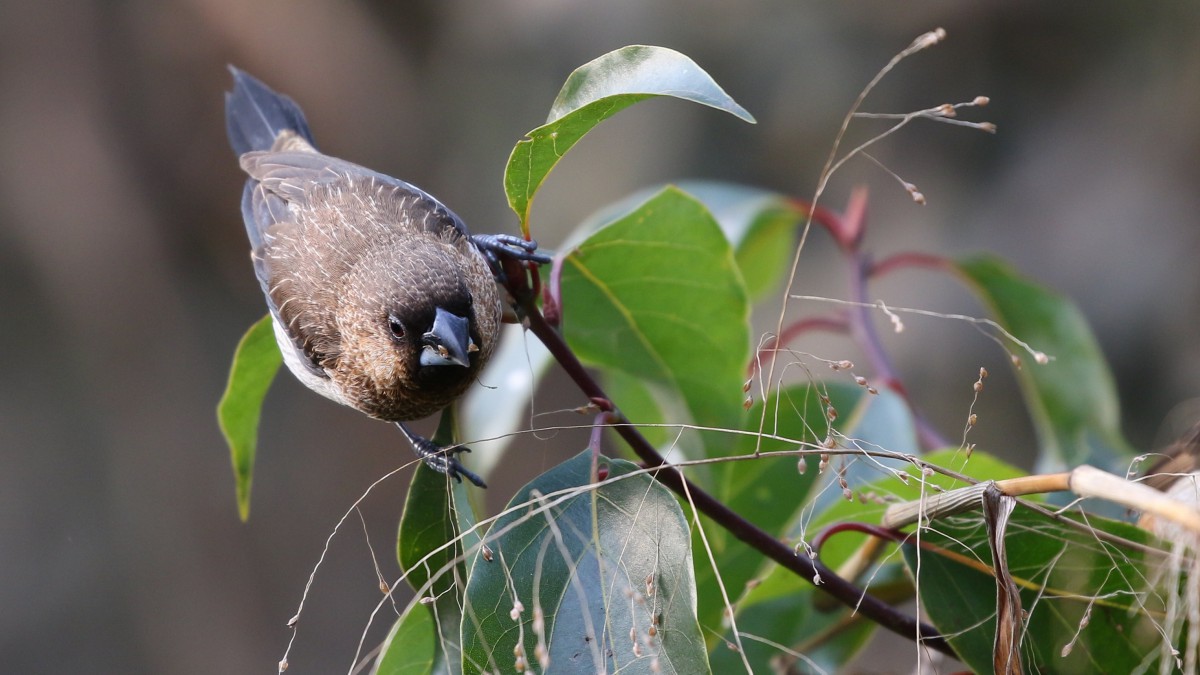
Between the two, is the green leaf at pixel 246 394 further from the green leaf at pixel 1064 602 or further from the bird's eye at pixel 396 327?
the green leaf at pixel 1064 602

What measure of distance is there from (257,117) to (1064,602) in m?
2.32

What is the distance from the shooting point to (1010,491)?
97 centimetres

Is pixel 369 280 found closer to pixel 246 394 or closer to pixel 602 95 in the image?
pixel 246 394

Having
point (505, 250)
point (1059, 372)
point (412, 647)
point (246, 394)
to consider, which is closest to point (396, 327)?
point (246, 394)

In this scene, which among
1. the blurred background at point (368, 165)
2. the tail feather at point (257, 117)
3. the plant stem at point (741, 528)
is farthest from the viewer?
the blurred background at point (368, 165)

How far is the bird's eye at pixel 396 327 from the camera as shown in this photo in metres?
1.74

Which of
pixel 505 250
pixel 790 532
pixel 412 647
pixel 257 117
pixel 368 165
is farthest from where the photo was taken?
pixel 368 165

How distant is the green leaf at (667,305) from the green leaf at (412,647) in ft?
1.87

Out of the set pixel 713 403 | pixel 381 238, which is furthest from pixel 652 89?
pixel 381 238

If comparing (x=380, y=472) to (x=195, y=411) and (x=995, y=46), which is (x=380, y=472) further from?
(x=995, y=46)

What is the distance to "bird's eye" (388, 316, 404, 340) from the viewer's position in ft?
5.69

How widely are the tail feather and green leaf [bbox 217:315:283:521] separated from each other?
1082 mm

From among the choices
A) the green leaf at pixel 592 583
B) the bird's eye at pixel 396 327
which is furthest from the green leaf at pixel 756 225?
the green leaf at pixel 592 583

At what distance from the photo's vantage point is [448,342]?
1626mm
